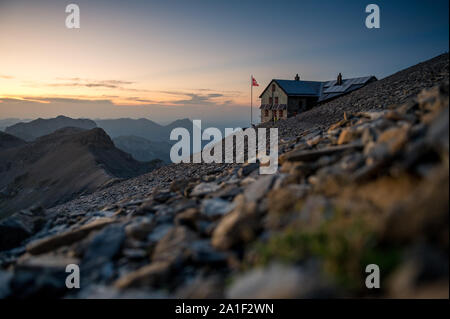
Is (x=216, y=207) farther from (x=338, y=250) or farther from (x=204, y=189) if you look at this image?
(x=338, y=250)

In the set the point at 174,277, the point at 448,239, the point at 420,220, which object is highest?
the point at 420,220

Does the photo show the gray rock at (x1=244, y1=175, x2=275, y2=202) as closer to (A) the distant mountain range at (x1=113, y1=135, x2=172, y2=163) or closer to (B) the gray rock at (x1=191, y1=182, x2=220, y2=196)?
(B) the gray rock at (x1=191, y1=182, x2=220, y2=196)

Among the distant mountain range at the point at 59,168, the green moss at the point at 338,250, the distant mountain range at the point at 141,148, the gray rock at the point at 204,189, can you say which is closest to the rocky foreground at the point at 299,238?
the green moss at the point at 338,250

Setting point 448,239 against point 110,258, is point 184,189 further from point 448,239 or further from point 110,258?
point 448,239

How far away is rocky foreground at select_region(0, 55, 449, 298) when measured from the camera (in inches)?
112

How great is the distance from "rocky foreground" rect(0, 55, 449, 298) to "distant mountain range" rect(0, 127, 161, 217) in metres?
22.3

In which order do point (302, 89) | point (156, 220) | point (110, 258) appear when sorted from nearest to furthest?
point (110, 258) < point (156, 220) < point (302, 89)

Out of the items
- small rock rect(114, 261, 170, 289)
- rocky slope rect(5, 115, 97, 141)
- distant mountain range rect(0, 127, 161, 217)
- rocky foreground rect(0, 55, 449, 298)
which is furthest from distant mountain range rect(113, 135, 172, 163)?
small rock rect(114, 261, 170, 289)

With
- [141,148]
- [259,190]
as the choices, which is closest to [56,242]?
[259,190]

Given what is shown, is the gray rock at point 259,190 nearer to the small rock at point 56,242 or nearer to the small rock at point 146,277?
the small rock at point 146,277

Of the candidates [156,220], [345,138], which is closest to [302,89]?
[345,138]

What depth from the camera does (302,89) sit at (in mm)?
39781

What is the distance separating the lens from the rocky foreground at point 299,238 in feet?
9.37
